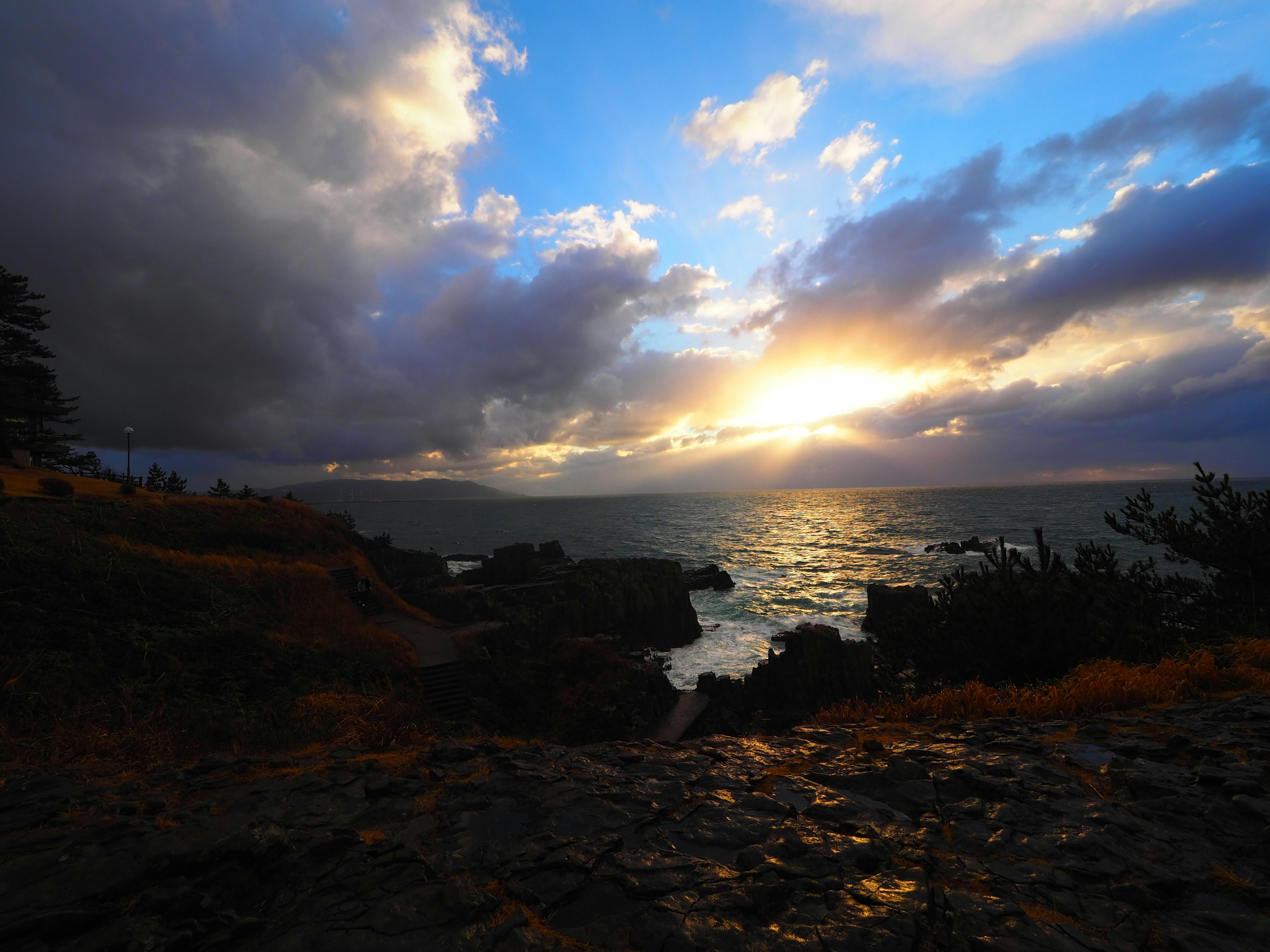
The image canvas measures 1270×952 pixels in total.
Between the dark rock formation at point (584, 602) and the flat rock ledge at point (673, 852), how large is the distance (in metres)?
16.8

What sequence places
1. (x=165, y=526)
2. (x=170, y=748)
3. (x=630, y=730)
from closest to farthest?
→ (x=170, y=748)
(x=630, y=730)
(x=165, y=526)

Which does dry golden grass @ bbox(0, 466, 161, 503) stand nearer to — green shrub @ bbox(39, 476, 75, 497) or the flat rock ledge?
green shrub @ bbox(39, 476, 75, 497)

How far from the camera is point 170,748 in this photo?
6293 mm

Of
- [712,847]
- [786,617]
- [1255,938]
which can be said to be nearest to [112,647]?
[712,847]

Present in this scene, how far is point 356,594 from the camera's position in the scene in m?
22.1

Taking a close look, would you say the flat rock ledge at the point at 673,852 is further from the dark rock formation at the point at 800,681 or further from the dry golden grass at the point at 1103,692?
the dark rock formation at the point at 800,681

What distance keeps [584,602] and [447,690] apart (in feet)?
39.4

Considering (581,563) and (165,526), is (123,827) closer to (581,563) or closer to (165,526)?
(165,526)

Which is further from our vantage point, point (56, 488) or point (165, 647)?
point (56, 488)

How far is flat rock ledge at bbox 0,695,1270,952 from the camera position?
3066 millimetres

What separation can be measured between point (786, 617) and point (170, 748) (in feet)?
107

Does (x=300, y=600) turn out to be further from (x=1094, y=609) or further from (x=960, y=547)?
(x=960, y=547)

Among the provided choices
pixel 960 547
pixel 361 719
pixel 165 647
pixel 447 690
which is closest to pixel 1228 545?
pixel 361 719

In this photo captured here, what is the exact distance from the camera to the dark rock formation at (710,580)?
1689 inches
